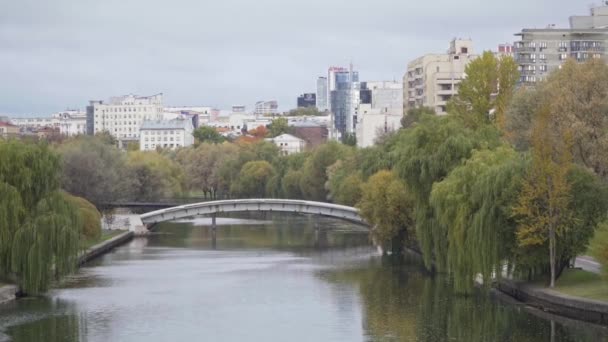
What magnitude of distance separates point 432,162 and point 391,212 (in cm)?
822

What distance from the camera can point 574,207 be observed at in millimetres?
48875

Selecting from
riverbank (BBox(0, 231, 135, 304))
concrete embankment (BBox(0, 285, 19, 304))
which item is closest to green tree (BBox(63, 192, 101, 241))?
riverbank (BBox(0, 231, 135, 304))

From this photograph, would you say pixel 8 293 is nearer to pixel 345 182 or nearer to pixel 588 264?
pixel 588 264

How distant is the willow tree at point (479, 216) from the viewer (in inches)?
1953

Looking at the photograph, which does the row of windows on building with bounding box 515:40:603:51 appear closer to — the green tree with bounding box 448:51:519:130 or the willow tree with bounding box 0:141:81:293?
the green tree with bounding box 448:51:519:130

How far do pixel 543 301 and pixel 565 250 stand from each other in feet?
8.01

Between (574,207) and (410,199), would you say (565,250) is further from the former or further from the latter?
(410,199)

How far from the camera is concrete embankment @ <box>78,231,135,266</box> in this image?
6956cm

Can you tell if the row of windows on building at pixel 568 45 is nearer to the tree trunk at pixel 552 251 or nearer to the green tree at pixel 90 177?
the green tree at pixel 90 177

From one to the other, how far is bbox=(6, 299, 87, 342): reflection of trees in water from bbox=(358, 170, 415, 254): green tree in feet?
67.7

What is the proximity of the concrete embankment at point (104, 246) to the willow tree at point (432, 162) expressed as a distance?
15.8 metres

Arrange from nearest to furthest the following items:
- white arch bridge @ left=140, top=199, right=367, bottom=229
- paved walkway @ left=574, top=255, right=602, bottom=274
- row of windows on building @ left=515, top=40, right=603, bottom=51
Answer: paved walkway @ left=574, top=255, right=602, bottom=274
white arch bridge @ left=140, top=199, right=367, bottom=229
row of windows on building @ left=515, top=40, right=603, bottom=51

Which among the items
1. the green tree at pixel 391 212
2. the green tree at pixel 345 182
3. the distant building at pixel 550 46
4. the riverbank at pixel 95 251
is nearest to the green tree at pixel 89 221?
the riverbank at pixel 95 251

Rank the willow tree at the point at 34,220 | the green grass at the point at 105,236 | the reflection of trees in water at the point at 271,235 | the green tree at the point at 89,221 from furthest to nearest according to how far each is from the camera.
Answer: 1. the reflection of trees in water at the point at 271,235
2. the green grass at the point at 105,236
3. the green tree at the point at 89,221
4. the willow tree at the point at 34,220
